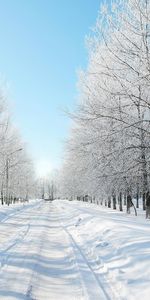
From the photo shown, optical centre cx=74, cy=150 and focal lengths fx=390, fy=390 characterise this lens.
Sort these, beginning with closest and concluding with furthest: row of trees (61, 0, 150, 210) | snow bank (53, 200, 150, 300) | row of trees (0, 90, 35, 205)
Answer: snow bank (53, 200, 150, 300), row of trees (61, 0, 150, 210), row of trees (0, 90, 35, 205)

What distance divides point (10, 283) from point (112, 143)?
10.6m

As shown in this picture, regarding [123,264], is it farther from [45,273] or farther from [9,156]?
[9,156]

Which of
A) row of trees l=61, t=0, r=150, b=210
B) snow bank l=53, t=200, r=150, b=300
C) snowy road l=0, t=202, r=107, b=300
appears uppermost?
row of trees l=61, t=0, r=150, b=210

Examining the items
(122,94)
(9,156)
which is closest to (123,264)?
(122,94)

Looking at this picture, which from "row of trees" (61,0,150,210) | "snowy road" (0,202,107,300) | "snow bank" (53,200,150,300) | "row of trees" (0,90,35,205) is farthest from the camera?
"row of trees" (0,90,35,205)

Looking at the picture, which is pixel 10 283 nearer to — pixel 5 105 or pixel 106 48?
pixel 106 48

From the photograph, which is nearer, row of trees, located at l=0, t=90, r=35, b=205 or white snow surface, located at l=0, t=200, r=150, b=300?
white snow surface, located at l=0, t=200, r=150, b=300

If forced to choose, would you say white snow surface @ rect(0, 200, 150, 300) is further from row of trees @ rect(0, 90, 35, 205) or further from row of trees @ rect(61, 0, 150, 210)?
row of trees @ rect(0, 90, 35, 205)

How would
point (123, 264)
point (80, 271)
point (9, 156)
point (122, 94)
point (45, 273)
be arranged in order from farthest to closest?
1. point (9, 156)
2. point (122, 94)
3. point (80, 271)
4. point (45, 273)
5. point (123, 264)

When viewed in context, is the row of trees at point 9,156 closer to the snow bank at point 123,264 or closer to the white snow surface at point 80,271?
the white snow surface at point 80,271

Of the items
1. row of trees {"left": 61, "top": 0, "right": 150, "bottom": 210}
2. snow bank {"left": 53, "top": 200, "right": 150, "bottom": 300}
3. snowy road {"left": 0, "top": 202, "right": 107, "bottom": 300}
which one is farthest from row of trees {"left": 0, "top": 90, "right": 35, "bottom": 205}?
snow bank {"left": 53, "top": 200, "right": 150, "bottom": 300}

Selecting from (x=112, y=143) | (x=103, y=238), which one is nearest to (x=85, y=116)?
(x=112, y=143)

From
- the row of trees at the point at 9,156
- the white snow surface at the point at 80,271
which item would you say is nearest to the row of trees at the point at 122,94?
the white snow surface at the point at 80,271

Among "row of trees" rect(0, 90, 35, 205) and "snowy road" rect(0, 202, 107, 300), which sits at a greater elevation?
"row of trees" rect(0, 90, 35, 205)
